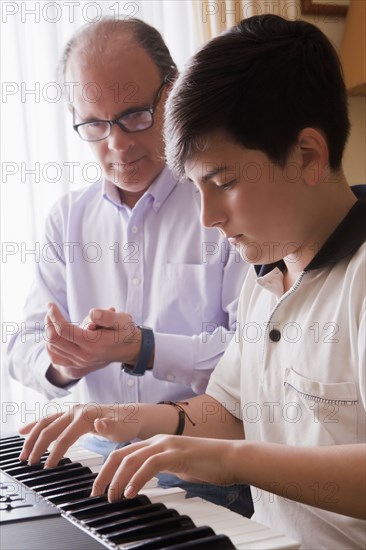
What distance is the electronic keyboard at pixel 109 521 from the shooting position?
0.86 m

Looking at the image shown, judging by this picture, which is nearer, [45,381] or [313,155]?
[313,155]

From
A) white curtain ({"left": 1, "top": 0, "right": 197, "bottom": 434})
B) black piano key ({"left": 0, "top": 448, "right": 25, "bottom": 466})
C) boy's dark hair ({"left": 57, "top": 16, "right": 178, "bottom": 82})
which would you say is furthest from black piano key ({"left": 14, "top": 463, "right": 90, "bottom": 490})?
white curtain ({"left": 1, "top": 0, "right": 197, "bottom": 434})

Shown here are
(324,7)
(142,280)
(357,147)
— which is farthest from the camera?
(357,147)

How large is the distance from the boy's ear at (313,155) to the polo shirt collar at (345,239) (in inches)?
2.9

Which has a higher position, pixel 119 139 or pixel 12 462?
pixel 119 139

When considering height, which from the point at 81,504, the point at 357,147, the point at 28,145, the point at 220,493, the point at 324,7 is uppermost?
the point at 324,7

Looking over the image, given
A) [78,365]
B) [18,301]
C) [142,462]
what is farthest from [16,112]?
[142,462]

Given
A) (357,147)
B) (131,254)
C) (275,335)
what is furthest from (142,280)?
(357,147)

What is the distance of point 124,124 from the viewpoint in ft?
5.90

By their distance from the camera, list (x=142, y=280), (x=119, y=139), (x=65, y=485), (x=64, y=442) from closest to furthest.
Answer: (x=65, y=485) → (x=64, y=442) → (x=119, y=139) → (x=142, y=280)

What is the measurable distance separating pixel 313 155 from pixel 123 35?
84 cm

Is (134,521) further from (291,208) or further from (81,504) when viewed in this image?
(291,208)

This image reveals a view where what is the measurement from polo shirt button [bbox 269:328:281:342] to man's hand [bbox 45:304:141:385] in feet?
1.25

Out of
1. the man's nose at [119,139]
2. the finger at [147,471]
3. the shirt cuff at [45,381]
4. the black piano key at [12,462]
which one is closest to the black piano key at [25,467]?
the black piano key at [12,462]
